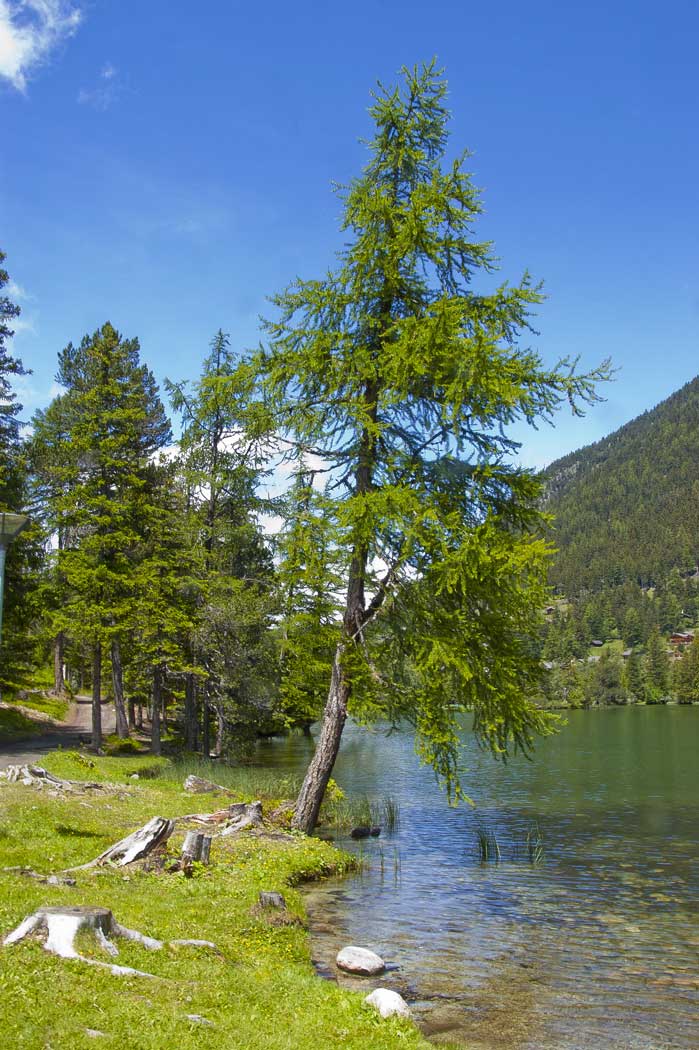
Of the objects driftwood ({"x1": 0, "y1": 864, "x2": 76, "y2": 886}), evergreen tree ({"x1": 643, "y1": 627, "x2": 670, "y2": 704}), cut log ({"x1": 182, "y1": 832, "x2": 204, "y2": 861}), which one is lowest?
evergreen tree ({"x1": 643, "y1": 627, "x2": 670, "y2": 704})

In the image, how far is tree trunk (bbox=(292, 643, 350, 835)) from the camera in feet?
52.7

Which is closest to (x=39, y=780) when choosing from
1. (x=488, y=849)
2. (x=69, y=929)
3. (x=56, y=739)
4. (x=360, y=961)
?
(x=488, y=849)

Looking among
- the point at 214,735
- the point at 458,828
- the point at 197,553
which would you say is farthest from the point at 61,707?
the point at 458,828

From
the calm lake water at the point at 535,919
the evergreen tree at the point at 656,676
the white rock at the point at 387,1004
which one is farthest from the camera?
the evergreen tree at the point at 656,676

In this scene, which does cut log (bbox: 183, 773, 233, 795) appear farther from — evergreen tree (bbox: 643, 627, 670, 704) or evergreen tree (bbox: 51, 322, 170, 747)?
evergreen tree (bbox: 643, 627, 670, 704)

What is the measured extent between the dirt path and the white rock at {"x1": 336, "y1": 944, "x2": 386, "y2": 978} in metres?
17.4

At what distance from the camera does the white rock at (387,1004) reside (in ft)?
26.1

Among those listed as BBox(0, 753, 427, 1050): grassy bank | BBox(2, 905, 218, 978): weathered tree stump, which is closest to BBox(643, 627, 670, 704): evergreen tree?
BBox(0, 753, 427, 1050): grassy bank

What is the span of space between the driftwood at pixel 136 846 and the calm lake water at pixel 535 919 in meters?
2.88

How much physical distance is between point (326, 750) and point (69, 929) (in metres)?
9.36

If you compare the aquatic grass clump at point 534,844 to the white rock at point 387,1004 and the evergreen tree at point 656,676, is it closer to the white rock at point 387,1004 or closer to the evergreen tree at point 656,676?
the white rock at point 387,1004

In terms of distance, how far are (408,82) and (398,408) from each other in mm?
6928

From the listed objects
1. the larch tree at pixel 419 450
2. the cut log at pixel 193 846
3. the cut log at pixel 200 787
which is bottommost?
the cut log at pixel 200 787

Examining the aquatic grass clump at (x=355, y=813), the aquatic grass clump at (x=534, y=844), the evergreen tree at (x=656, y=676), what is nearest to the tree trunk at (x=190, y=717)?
the aquatic grass clump at (x=355, y=813)
